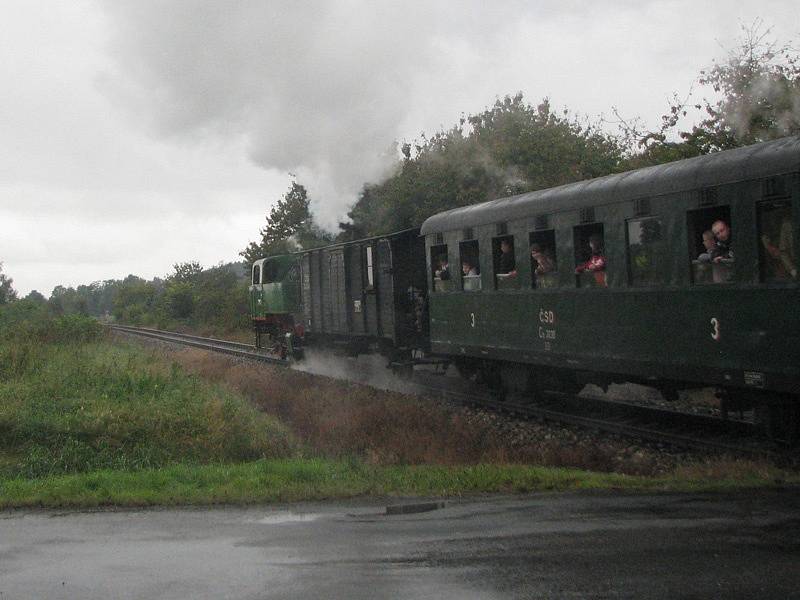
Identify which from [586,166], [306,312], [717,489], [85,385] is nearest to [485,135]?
[586,166]

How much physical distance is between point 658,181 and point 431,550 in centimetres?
648

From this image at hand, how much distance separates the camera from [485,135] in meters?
30.6

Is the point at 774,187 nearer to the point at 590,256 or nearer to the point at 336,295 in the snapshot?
the point at 590,256

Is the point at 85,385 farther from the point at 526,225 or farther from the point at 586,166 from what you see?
the point at 586,166

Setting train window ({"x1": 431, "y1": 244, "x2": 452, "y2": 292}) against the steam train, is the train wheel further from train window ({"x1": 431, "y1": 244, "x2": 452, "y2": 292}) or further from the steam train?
train window ({"x1": 431, "y1": 244, "x2": 452, "y2": 292})

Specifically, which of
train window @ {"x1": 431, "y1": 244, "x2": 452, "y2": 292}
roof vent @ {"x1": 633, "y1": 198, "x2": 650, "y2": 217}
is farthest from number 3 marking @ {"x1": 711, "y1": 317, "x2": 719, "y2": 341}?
train window @ {"x1": 431, "y1": 244, "x2": 452, "y2": 292}

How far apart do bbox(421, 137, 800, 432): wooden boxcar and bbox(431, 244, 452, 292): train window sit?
1.49 feet

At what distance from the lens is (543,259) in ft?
44.9

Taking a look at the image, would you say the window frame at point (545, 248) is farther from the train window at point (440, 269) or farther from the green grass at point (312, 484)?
the green grass at point (312, 484)

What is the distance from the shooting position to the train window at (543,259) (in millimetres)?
13562

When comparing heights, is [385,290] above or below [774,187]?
below

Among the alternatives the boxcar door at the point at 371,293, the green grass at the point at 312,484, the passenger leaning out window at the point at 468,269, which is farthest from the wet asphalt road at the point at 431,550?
the boxcar door at the point at 371,293

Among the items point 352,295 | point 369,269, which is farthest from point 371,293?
point 352,295

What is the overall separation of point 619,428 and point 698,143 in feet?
33.2
